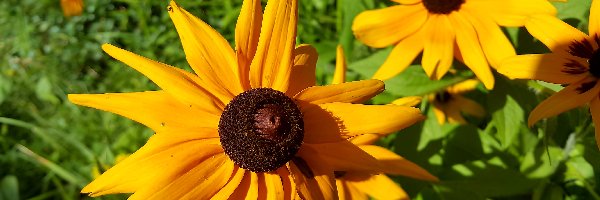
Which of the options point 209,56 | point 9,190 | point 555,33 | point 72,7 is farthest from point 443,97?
point 72,7

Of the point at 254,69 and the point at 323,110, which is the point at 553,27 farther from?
the point at 254,69

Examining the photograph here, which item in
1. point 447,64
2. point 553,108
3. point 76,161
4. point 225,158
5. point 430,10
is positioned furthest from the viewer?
point 76,161

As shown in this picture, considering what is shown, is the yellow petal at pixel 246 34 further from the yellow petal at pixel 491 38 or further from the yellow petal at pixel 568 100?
the yellow petal at pixel 491 38

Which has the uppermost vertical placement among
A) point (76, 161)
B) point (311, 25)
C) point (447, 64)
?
point (447, 64)

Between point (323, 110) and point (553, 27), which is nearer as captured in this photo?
point (323, 110)

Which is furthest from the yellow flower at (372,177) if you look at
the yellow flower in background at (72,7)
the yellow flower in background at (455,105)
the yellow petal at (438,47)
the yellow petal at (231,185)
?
the yellow flower in background at (72,7)

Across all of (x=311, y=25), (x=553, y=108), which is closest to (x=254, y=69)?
(x=553, y=108)

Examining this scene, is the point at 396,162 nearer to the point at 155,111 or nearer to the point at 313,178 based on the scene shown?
the point at 313,178
